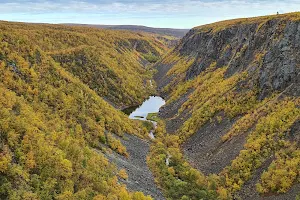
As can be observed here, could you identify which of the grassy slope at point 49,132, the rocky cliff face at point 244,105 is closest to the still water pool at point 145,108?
the rocky cliff face at point 244,105

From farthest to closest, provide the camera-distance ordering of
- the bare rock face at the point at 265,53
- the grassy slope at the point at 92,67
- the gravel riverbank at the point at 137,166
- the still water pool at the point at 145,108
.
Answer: the grassy slope at the point at 92,67 → the still water pool at the point at 145,108 → the bare rock face at the point at 265,53 → the gravel riverbank at the point at 137,166

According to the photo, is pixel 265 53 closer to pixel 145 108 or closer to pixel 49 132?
pixel 49 132

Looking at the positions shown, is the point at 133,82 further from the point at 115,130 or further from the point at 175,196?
the point at 175,196

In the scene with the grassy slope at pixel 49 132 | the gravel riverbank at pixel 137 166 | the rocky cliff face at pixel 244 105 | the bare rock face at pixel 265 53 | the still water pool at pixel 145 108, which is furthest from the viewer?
the still water pool at pixel 145 108

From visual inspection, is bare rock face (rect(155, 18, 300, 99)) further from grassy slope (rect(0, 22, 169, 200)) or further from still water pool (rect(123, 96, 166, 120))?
grassy slope (rect(0, 22, 169, 200))

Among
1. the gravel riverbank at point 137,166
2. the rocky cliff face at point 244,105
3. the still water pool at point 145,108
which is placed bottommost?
the still water pool at point 145,108

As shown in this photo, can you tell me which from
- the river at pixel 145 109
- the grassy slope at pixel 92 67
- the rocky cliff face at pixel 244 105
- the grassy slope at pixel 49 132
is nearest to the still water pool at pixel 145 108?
the river at pixel 145 109

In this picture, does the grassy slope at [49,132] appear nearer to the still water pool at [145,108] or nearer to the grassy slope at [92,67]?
the still water pool at [145,108]

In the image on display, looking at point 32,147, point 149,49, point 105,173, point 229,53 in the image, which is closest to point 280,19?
point 229,53

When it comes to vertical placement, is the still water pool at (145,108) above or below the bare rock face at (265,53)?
below

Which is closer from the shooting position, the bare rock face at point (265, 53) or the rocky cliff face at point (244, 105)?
the rocky cliff face at point (244, 105)
